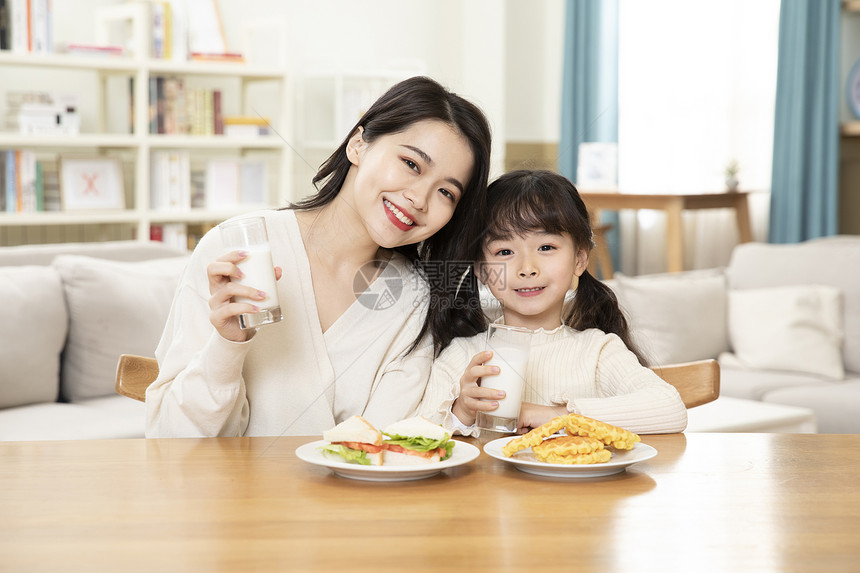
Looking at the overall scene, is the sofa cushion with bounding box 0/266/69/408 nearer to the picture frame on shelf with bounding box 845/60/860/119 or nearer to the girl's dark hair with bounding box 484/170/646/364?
the girl's dark hair with bounding box 484/170/646/364

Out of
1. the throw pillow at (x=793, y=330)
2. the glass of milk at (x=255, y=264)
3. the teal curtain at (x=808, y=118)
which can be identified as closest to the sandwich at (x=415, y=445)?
the glass of milk at (x=255, y=264)

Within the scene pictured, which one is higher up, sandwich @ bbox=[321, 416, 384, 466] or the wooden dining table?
sandwich @ bbox=[321, 416, 384, 466]

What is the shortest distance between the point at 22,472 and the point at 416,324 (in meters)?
0.72

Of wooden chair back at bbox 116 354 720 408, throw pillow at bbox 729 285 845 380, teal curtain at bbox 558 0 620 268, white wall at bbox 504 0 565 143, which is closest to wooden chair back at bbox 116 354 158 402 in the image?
wooden chair back at bbox 116 354 720 408

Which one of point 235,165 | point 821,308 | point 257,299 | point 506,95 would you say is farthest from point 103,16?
point 257,299

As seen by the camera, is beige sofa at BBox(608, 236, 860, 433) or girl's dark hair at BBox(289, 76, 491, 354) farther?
beige sofa at BBox(608, 236, 860, 433)

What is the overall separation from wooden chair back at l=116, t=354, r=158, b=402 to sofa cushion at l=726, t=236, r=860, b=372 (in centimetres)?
277

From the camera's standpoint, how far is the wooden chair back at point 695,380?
148 cm

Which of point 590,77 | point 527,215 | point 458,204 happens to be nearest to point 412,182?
point 458,204

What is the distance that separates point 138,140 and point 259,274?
357cm

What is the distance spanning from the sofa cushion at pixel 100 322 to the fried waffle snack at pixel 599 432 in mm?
2080

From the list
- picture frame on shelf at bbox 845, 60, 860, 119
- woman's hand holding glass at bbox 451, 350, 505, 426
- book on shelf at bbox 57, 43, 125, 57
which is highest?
book on shelf at bbox 57, 43, 125, 57

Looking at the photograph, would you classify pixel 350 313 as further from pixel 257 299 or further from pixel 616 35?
pixel 616 35

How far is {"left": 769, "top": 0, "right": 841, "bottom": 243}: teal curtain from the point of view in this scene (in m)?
4.64
